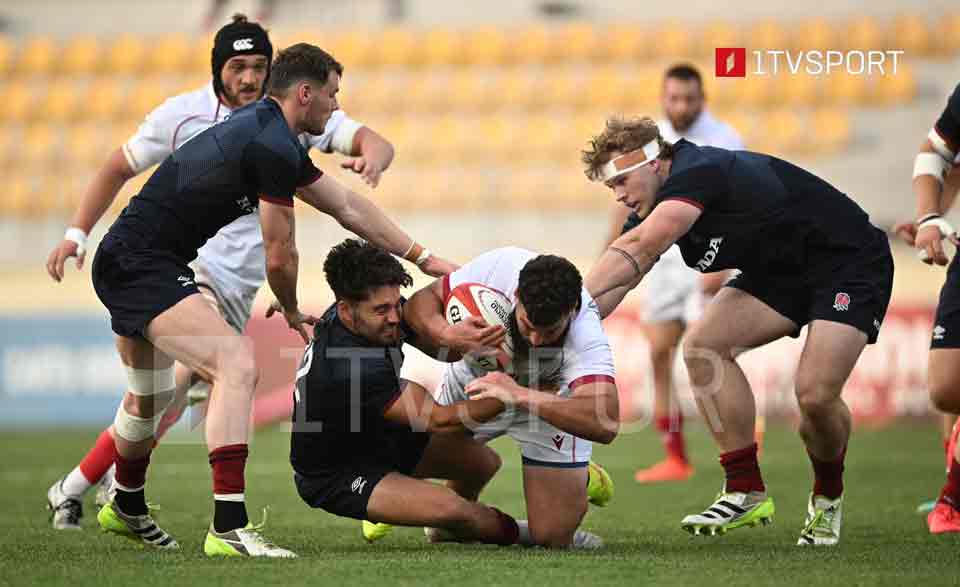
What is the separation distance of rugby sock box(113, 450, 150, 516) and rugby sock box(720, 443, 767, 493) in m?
2.63

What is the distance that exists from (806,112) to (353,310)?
13.2 metres

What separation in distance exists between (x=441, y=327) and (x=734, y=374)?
5.35ft

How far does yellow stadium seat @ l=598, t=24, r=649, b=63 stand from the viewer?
18578 millimetres

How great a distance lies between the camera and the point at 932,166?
6594mm

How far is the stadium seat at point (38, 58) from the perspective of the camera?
1977 cm

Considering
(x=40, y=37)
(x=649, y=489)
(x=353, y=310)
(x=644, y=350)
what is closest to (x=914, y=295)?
(x=644, y=350)

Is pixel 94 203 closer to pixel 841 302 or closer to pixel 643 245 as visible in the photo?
pixel 643 245

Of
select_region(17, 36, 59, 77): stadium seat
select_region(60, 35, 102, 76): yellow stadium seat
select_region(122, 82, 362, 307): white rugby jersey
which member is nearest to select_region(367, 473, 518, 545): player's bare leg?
select_region(122, 82, 362, 307): white rugby jersey

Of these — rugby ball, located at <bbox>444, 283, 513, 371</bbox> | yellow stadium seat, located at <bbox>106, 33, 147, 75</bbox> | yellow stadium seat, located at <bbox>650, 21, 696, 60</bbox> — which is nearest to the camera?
rugby ball, located at <bbox>444, 283, 513, 371</bbox>

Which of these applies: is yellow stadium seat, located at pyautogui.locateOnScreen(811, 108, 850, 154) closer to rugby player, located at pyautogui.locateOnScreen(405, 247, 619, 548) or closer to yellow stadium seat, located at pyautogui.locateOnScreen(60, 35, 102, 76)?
yellow stadium seat, located at pyautogui.locateOnScreen(60, 35, 102, 76)

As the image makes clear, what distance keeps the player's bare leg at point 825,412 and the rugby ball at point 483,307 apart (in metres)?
1.35

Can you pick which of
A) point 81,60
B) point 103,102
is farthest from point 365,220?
point 81,60

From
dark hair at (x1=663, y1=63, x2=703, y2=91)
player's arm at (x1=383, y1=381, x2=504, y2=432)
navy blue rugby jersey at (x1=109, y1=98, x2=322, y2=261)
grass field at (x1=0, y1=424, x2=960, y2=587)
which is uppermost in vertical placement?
dark hair at (x1=663, y1=63, x2=703, y2=91)

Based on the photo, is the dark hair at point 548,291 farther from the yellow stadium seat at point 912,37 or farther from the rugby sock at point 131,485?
the yellow stadium seat at point 912,37
